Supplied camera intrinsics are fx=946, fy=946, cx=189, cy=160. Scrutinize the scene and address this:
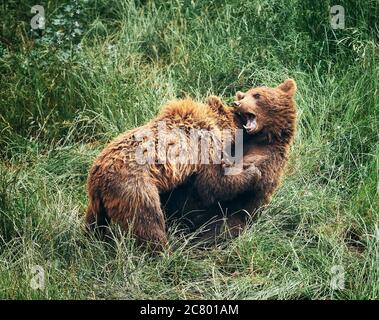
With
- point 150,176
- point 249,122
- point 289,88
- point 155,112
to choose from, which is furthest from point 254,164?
point 155,112

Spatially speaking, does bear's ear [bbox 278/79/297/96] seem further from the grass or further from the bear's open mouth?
the grass

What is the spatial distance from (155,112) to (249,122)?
1.54 meters

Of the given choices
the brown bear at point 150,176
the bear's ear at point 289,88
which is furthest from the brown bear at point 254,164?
the brown bear at point 150,176

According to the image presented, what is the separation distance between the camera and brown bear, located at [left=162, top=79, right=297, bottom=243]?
718 cm

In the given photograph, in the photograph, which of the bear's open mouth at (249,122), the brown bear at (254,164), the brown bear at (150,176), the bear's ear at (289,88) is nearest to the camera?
the brown bear at (150,176)

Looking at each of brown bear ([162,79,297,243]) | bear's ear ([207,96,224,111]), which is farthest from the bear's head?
bear's ear ([207,96,224,111])

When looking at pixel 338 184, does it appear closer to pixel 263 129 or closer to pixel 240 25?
pixel 263 129

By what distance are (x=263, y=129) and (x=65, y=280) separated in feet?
6.41

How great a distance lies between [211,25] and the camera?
32.1 ft

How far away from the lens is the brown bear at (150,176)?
6730mm

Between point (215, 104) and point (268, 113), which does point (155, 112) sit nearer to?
point (215, 104)

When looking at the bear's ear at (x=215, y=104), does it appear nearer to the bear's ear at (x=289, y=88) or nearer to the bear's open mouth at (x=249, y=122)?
the bear's open mouth at (x=249, y=122)
